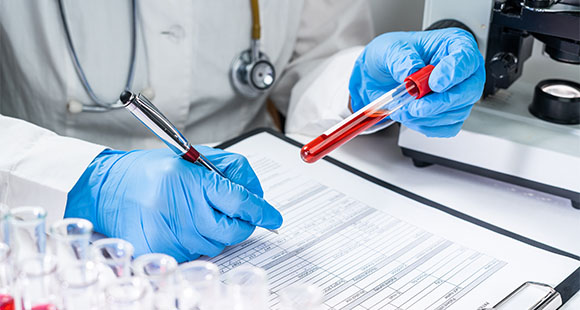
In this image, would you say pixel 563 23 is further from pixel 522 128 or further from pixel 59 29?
pixel 59 29

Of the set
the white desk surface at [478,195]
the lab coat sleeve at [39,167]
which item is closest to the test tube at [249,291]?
the lab coat sleeve at [39,167]

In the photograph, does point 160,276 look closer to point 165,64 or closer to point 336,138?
point 336,138

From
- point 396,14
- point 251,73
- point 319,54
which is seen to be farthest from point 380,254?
point 396,14

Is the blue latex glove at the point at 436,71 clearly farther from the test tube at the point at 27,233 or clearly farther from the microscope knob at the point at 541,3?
the test tube at the point at 27,233

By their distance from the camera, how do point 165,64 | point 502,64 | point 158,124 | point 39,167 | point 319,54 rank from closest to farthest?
point 158,124 < point 39,167 < point 502,64 < point 165,64 < point 319,54

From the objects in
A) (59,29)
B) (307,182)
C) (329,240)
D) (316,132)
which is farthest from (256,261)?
(59,29)

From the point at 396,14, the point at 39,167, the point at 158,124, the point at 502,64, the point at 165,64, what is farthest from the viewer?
the point at 396,14

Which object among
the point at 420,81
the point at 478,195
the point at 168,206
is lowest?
the point at 478,195

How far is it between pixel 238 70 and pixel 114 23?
0.80 ft

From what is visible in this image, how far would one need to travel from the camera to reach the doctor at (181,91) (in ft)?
2.33

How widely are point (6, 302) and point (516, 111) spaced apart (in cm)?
79

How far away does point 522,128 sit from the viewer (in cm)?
93

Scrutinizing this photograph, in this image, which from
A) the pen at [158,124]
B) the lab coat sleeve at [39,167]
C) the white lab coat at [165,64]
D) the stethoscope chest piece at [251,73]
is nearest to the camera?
the pen at [158,124]

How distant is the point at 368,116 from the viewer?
28.7 inches
